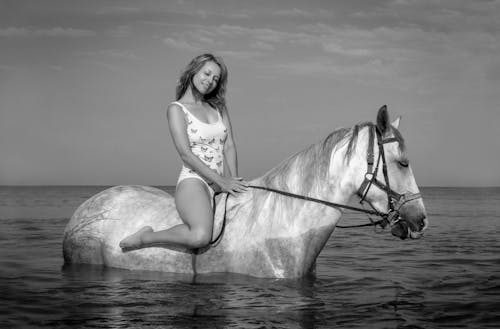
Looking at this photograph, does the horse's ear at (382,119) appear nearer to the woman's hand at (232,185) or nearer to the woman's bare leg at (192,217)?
the woman's hand at (232,185)

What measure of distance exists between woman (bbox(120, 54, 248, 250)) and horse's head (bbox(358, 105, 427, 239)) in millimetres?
1303

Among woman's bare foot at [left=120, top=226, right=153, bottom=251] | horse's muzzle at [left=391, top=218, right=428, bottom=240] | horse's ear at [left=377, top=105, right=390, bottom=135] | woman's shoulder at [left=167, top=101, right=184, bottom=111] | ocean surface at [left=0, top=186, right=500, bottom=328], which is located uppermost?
woman's shoulder at [left=167, top=101, right=184, bottom=111]

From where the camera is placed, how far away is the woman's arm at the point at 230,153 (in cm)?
598

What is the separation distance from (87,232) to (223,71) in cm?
250

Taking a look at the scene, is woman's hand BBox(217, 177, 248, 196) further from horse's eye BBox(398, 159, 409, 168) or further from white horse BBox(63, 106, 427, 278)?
horse's eye BBox(398, 159, 409, 168)

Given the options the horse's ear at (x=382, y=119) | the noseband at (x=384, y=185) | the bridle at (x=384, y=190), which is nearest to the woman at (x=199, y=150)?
the bridle at (x=384, y=190)

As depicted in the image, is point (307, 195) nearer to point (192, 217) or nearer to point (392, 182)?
point (392, 182)

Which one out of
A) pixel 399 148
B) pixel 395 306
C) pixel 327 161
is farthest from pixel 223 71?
pixel 395 306

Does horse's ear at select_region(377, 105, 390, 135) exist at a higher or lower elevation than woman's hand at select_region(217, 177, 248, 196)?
higher

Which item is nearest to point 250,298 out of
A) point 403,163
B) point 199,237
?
point 199,237

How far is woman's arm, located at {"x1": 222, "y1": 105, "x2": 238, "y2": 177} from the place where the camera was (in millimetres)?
5980

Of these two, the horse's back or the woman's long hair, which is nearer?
the woman's long hair

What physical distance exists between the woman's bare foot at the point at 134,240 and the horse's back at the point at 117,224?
3.7 inches

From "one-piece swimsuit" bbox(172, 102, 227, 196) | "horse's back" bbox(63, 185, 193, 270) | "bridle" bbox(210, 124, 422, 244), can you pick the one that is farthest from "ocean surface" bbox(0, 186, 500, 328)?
"one-piece swimsuit" bbox(172, 102, 227, 196)
